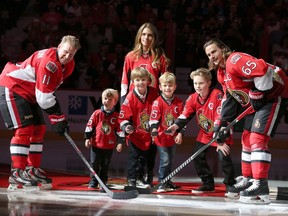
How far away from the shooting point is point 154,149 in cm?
714

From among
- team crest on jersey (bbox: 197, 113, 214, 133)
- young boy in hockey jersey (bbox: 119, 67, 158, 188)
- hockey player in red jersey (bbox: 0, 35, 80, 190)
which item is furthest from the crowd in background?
hockey player in red jersey (bbox: 0, 35, 80, 190)

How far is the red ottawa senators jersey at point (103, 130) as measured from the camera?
6.92 meters

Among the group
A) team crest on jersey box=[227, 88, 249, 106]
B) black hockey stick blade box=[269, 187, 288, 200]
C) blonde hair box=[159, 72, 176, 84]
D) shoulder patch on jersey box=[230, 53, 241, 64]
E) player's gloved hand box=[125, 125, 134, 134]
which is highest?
shoulder patch on jersey box=[230, 53, 241, 64]

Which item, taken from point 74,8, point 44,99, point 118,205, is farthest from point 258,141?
point 74,8

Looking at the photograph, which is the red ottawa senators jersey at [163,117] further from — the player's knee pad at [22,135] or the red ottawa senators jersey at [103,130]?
the player's knee pad at [22,135]

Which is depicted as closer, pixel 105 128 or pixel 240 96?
pixel 240 96

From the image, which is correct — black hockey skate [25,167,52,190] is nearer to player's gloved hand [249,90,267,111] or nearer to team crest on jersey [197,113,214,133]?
team crest on jersey [197,113,214,133]

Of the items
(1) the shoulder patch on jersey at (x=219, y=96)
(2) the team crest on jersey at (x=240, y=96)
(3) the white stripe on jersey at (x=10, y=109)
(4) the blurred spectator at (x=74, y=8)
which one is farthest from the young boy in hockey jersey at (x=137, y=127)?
(4) the blurred spectator at (x=74, y=8)

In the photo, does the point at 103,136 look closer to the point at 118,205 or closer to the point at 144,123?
the point at 144,123

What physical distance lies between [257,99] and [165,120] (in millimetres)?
1079

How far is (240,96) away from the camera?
6.51 metres

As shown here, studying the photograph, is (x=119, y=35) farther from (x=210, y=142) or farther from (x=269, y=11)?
(x=210, y=142)

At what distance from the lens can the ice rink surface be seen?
5586 millimetres

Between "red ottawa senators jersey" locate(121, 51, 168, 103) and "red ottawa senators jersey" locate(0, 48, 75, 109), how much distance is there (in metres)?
0.78
